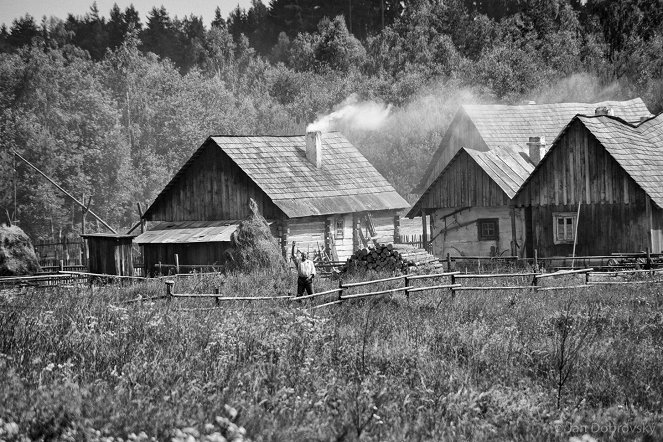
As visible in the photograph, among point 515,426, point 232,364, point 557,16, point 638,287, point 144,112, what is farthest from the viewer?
point 557,16

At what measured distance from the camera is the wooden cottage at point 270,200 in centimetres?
3722

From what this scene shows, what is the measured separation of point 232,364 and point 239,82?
83.0 metres

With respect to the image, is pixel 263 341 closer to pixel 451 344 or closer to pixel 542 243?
pixel 451 344

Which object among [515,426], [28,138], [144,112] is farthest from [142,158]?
[515,426]

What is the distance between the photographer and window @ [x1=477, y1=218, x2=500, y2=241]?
3647cm

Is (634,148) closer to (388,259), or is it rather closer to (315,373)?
(388,259)

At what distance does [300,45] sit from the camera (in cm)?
10462

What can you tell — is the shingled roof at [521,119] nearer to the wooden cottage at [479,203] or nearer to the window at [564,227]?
the wooden cottage at [479,203]

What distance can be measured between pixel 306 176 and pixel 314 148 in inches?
68.3

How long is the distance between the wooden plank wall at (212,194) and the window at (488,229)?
695 centimetres

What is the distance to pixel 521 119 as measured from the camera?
157 ft

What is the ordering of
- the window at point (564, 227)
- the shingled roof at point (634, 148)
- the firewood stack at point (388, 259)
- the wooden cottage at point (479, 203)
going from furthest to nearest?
the wooden cottage at point (479, 203) < the window at point (564, 227) < the shingled roof at point (634, 148) < the firewood stack at point (388, 259)

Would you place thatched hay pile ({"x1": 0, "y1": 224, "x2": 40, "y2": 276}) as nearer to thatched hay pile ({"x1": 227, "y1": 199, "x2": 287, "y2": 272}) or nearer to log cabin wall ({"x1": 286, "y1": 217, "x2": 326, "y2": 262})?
thatched hay pile ({"x1": 227, "y1": 199, "x2": 287, "y2": 272})

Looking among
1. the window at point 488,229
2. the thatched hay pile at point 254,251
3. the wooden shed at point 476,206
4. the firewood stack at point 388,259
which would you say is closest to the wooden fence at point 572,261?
the firewood stack at point 388,259
